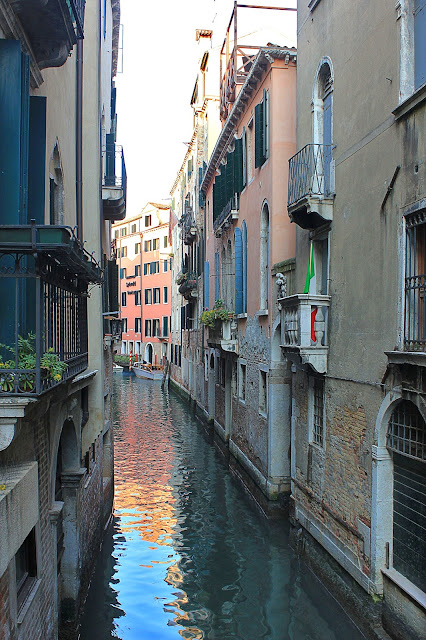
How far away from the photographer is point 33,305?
4816 millimetres

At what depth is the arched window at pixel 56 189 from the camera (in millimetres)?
6625

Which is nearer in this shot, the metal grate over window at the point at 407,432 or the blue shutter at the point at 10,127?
the blue shutter at the point at 10,127

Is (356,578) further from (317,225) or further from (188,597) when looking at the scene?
(317,225)

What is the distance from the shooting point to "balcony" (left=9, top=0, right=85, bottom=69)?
440 centimetres

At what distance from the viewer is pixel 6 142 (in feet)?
14.4

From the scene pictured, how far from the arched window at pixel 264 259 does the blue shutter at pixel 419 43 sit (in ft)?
22.2

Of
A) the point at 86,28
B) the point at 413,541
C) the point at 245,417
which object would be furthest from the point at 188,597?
the point at 86,28

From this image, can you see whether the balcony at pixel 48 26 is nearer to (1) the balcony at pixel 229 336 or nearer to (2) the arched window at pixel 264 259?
(2) the arched window at pixel 264 259

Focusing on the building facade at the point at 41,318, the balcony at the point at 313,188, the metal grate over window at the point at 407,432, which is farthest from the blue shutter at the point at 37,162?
the balcony at the point at 313,188

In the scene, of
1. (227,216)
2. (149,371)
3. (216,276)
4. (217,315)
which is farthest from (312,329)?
(149,371)

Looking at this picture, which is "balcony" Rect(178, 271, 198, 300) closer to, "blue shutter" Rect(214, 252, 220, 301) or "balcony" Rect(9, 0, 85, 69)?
"blue shutter" Rect(214, 252, 220, 301)

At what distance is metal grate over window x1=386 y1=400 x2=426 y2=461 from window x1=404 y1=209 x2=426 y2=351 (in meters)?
0.69

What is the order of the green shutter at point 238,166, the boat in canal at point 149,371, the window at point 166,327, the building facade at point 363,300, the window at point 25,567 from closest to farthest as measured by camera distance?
the window at point 25,567, the building facade at point 363,300, the green shutter at point 238,166, the boat in canal at point 149,371, the window at point 166,327

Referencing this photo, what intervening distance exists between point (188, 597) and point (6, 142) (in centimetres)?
701
